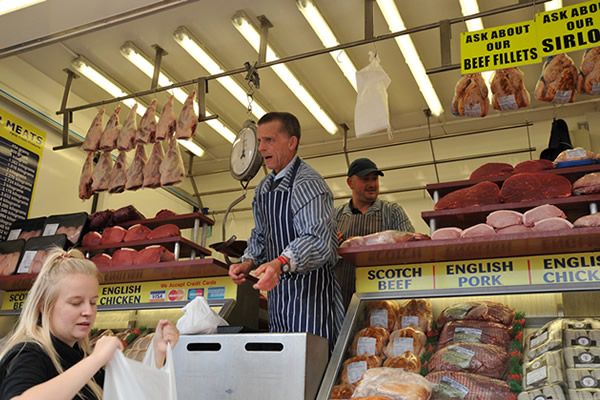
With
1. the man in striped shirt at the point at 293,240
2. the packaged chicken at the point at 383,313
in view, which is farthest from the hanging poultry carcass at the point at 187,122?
the packaged chicken at the point at 383,313

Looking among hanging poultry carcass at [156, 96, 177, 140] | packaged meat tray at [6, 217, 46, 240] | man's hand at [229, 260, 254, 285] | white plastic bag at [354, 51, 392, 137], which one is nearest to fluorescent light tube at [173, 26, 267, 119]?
hanging poultry carcass at [156, 96, 177, 140]

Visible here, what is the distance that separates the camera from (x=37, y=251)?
458 cm

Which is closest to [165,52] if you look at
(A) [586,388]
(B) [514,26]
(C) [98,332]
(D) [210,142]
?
(D) [210,142]

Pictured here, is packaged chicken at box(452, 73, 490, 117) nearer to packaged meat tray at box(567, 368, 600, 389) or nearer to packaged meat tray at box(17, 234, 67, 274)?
packaged meat tray at box(567, 368, 600, 389)

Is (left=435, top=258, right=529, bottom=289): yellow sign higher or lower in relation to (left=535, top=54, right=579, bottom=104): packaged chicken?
lower

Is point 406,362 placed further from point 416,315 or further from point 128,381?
point 128,381

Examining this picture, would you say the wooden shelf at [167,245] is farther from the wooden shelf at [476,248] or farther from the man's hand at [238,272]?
the wooden shelf at [476,248]

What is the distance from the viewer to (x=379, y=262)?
3.18 meters

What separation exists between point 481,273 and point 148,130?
3731 mm

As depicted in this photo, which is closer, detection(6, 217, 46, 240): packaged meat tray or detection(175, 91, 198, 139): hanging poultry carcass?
detection(6, 217, 46, 240): packaged meat tray

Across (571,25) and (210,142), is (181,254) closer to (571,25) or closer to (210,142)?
(571,25)

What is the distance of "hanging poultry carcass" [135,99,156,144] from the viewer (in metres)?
5.68

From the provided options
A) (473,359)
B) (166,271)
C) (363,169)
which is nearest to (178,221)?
(166,271)

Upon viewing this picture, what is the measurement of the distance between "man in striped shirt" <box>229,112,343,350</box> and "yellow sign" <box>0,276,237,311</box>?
0.40 meters
